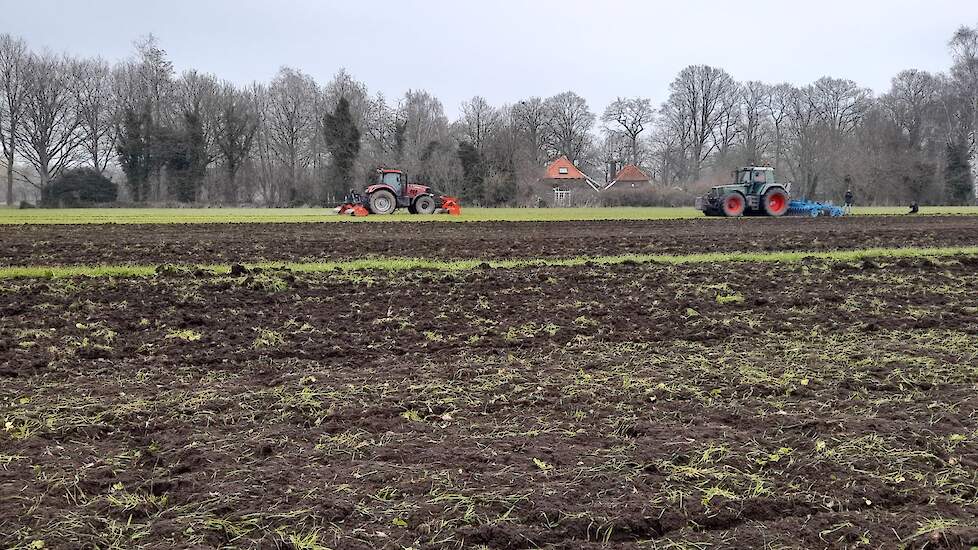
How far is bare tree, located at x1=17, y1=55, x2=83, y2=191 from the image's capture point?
59344mm

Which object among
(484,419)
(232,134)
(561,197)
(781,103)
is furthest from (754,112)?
(484,419)

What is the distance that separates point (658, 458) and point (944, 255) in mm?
13127

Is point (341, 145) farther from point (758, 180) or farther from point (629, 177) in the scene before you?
point (758, 180)

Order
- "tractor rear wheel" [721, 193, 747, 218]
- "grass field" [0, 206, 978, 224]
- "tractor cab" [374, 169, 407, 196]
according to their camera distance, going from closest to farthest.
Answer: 1. "grass field" [0, 206, 978, 224]
2. "tractor rear wheel" [721, 193, 747, 218]
3. "tractor cab" [374, 169, 407, 196]

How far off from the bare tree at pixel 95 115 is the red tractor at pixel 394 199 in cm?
3958

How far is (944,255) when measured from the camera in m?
14.4

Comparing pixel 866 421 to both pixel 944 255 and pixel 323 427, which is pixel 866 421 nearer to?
pixel 323 427

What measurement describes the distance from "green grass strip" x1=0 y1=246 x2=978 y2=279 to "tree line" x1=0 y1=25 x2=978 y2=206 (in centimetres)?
4149

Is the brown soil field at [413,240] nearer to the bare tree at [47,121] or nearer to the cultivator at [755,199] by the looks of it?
the cultivator at [755,199]

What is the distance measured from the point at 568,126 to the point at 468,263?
71.3 meters

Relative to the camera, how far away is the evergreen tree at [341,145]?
6244 cm

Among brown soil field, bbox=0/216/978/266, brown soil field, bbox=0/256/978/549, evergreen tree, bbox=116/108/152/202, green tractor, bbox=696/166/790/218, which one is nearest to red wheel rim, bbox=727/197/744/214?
green tractor, bbox=696/166/790/218

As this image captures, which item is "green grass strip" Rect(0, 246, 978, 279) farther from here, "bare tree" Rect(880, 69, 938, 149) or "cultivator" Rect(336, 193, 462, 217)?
"bare tree" Rect(880, 69, 938, 149)

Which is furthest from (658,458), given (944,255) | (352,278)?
(944,255)
